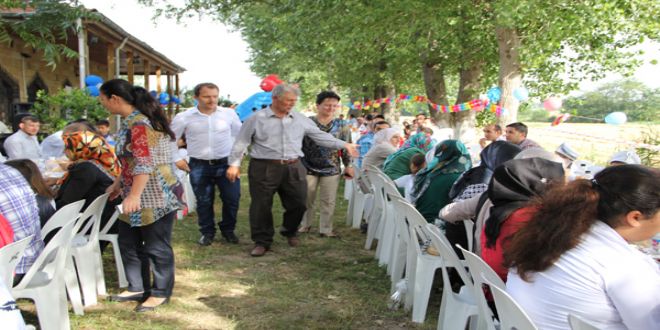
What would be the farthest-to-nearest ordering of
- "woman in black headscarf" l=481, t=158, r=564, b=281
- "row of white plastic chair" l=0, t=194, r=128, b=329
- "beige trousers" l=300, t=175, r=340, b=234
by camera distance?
"beige trousers" l=300, t=175, r=340, b=234, "row of white plastic chair" l=0, t=194, r=128, b=329, "woman in black headscarf" l=481, t=158, r=564, b=281

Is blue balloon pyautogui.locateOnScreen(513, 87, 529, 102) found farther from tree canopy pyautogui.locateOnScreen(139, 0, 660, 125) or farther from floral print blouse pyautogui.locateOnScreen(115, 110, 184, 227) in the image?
floral print blouse pyautogui.locateOnScreen(115, 110, 184, 227)

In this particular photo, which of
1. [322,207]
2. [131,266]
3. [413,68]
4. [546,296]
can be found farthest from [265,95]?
[546,296]

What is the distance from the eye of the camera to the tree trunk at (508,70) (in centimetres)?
1012

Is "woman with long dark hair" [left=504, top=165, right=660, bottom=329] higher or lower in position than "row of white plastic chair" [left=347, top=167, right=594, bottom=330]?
higher

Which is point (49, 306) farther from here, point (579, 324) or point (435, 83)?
point (435, 83)

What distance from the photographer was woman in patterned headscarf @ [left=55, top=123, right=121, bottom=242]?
393 cm

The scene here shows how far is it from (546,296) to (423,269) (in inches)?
68.4

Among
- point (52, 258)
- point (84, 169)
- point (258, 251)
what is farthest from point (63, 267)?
point (258, 251)

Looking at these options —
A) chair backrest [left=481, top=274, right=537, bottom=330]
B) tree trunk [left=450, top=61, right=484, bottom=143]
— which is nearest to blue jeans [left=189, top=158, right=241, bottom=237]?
chair backrest [left=481, top=274, right=537, bottom=330]

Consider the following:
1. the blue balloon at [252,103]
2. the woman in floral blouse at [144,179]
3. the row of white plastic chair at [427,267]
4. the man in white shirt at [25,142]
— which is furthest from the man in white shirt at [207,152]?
the blue balloon at [252,103]

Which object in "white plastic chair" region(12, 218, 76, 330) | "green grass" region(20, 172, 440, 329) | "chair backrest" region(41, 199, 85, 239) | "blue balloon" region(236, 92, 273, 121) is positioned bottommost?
"green grass" region(20, 172, 440, 329)

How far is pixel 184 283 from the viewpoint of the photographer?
4586 mm

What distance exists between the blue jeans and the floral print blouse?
2.00m

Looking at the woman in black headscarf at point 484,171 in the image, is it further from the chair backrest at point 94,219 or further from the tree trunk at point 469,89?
the tree trunk at point 469,89
